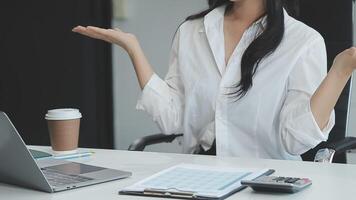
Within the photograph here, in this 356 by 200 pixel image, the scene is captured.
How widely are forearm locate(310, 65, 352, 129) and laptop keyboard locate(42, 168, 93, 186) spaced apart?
71 cm

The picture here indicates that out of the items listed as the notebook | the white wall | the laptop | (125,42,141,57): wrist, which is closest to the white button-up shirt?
(125,42,141,57): wrist

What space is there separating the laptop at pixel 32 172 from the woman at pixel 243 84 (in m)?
0.60

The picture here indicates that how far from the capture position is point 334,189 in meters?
1.07

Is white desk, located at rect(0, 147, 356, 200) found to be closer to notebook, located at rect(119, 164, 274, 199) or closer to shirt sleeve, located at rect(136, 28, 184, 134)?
notebook, located at rect(119, 164, 274, 199)

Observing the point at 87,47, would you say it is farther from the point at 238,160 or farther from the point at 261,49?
the point at 238,160

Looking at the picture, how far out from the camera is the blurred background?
124 inches

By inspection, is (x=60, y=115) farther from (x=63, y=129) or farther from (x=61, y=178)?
(x=61, y=178)

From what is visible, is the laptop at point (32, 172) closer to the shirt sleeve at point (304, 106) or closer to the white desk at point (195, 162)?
the white desk at point (195, 162)

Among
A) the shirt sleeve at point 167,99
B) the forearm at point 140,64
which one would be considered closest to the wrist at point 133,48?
the forearm at point 140,64

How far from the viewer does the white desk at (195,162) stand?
3.43 feet

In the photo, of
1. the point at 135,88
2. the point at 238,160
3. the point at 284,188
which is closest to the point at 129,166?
the point at 238,160

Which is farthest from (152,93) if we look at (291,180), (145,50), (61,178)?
(145,50)

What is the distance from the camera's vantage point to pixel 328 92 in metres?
1.60

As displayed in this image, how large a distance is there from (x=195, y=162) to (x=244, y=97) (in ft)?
1.63
